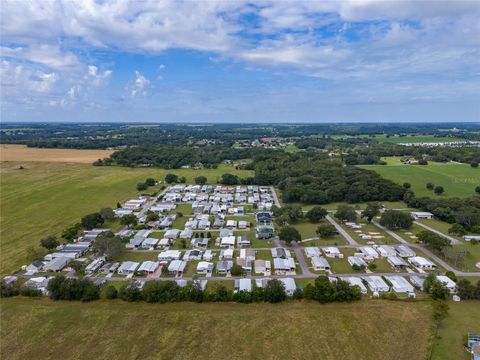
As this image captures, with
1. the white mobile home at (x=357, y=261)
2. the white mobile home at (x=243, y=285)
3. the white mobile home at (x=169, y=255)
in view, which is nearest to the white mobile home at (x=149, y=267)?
the white mobile home at (x=169, y=255)

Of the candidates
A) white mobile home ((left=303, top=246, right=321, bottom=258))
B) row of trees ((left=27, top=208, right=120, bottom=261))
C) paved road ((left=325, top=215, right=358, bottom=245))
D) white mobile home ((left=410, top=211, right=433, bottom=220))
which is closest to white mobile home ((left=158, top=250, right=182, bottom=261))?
row of trees ((left=27, top=208, right=120, bottom=261))

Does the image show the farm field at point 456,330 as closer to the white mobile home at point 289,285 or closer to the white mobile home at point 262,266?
the white mobile home at point 289,285

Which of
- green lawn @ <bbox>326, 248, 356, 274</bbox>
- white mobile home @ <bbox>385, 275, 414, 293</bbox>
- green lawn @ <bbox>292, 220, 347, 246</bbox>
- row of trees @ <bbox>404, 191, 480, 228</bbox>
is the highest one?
row of trees @ <bbox>404, 191, 480, 228</bbox>

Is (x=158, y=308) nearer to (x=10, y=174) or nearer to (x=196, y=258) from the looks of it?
(x=196, y=258)

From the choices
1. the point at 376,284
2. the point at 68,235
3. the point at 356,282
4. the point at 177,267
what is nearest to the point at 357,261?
the point at 356,282

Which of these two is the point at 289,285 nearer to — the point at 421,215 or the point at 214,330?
the point at 214,330

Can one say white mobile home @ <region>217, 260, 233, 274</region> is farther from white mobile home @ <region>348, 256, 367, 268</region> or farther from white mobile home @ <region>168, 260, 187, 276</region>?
white mobile home @ <region>348, 256, 367, 268</region>

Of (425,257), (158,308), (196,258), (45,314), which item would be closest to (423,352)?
(425,257)
